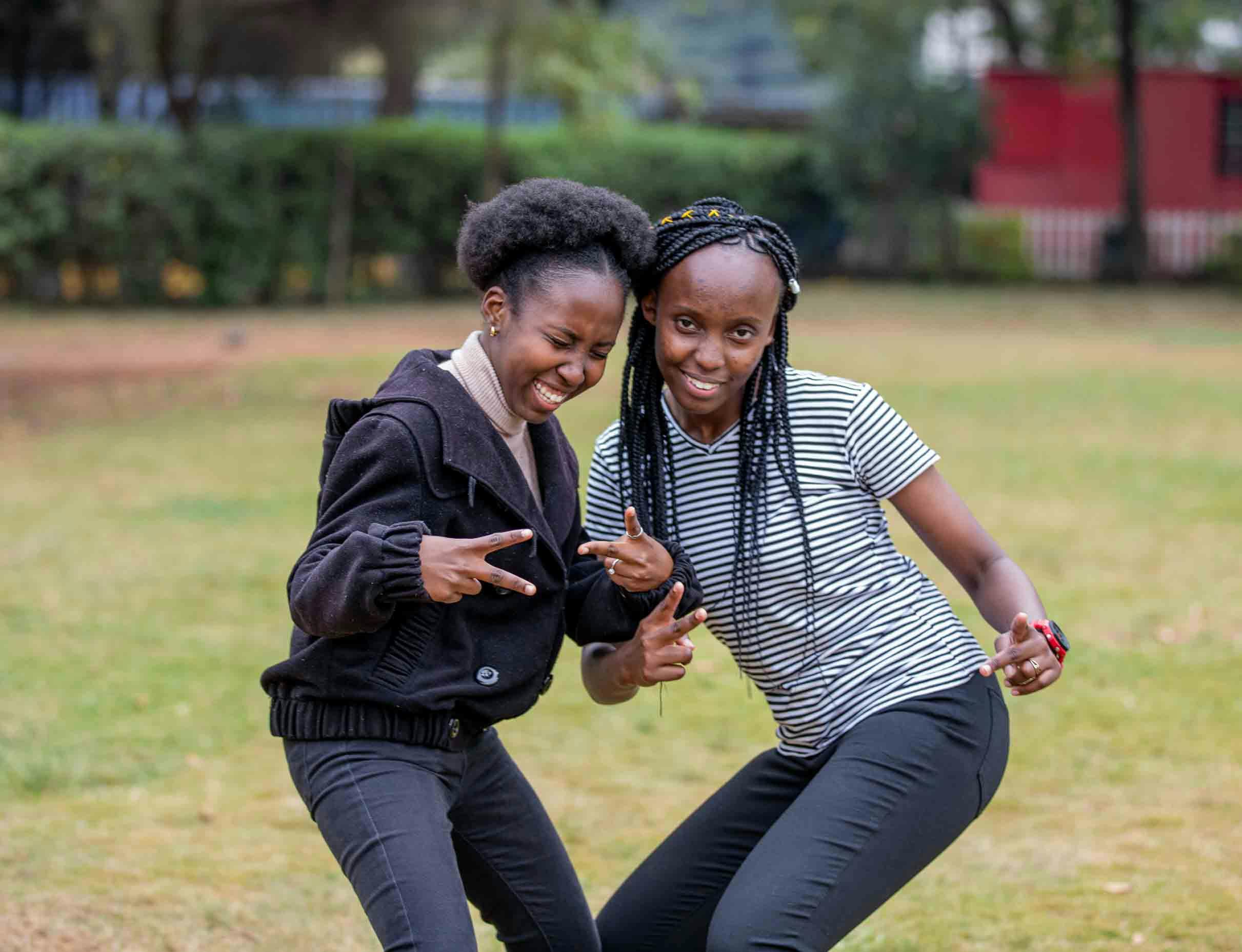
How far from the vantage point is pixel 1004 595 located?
10.4 ft

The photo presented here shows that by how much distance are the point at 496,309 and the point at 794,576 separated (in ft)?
2.60

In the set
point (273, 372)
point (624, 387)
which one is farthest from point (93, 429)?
point (624, 387)

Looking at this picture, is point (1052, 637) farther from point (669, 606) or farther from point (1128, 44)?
point (1128, 44)

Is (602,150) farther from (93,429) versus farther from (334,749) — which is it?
(334,749)

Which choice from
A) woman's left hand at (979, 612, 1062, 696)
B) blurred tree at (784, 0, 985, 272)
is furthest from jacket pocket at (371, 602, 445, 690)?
blurred tree at (784, 0, 985, 272)

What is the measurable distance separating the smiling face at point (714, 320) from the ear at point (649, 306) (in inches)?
1.3

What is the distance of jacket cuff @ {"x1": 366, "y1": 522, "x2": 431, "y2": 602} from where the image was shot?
2674 mm

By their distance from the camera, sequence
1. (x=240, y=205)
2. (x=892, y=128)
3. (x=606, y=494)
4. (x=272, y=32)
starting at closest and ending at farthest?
Result: 1. (x=606, y=494)
2. (x=272, y=32)
3. (x=240, y=205)
4. (x=892, y=128)

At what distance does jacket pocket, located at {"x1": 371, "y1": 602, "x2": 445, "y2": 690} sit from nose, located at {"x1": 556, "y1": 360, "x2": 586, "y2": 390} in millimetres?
475

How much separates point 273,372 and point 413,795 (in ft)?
44.9

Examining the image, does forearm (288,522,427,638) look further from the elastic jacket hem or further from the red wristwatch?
the red wristwatch

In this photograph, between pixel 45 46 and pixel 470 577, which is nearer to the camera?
pixel 470 577

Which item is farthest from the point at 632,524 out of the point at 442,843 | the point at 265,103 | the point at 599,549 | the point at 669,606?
the point at 265,103

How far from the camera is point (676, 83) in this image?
3256 cm
